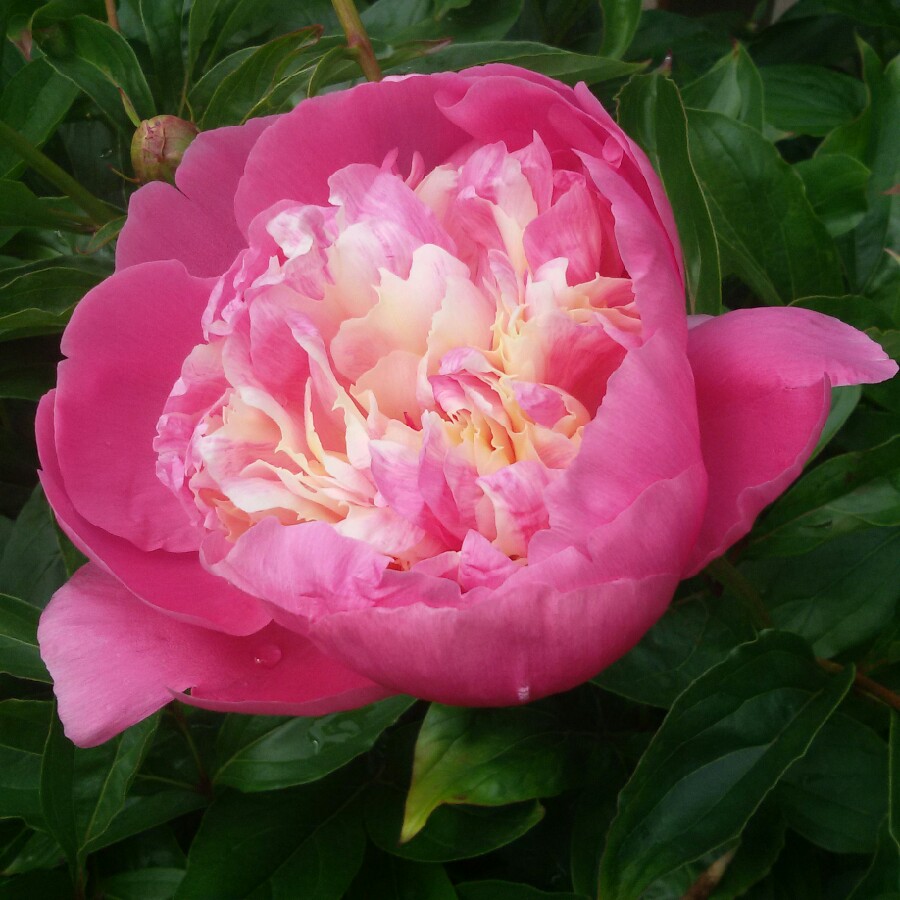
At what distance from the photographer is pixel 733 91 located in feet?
2.00

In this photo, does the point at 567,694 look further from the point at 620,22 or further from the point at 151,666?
the point at 620,22

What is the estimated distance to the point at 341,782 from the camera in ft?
1.87

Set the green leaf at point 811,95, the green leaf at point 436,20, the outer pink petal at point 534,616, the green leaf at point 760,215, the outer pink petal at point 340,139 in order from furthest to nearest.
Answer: the green leaf at point 811,95, the green leaf at point 436,20, the green leaf at point 760,215, the outer pink petal at point 340,139, the outer pink petal at point 534,616

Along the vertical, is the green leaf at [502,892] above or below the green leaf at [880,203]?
below

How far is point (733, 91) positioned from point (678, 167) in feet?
0.58

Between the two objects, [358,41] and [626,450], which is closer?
[626,450]

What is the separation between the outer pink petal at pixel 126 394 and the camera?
1.43 ft

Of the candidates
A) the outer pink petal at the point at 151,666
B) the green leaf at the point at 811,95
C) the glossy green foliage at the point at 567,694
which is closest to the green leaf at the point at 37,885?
the glossy green foliage at the point at 567,694

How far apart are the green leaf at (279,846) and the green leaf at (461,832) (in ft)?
0.06

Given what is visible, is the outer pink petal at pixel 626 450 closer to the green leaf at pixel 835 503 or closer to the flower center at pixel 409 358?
the flower center at pixel 409 358

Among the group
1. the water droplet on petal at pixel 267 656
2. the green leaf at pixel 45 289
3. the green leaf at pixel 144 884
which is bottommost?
the green leaf at pixel 144 884

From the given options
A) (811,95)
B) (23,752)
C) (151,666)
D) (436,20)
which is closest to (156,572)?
(151,666)

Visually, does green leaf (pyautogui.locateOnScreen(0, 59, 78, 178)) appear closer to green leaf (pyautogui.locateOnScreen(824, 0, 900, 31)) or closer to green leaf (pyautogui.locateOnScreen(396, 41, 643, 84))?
green leaf (pyautogui.locateOnScreen(396, 41, 643, 84))

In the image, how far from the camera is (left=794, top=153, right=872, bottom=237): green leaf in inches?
22.7
